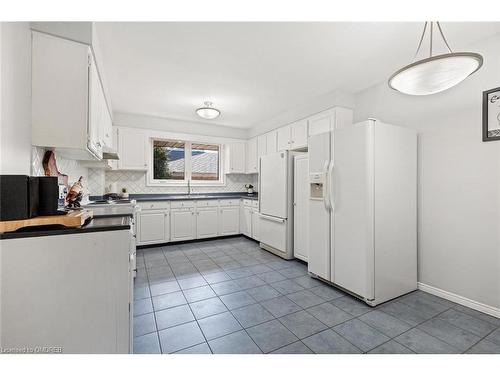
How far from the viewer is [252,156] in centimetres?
523

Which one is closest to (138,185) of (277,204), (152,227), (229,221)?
(152,227)

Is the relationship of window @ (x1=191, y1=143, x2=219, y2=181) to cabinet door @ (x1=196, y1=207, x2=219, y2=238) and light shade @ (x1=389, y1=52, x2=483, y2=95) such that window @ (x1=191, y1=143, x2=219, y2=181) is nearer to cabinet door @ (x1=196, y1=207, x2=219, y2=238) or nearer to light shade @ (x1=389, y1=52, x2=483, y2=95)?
cabinet door @ (x1=196, y1=207, x2=219, y2=238)

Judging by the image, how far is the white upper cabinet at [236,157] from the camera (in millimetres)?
5211

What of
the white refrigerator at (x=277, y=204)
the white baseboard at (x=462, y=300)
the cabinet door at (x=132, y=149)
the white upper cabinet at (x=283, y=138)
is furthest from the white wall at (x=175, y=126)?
the white baseboard at (x=462, y=300)

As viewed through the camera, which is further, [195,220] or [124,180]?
[195,220]

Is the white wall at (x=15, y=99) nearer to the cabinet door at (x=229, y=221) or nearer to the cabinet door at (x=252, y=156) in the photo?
the cabinet door at (x=229, y=221)

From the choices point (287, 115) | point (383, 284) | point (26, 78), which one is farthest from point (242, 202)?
point (26, 78)

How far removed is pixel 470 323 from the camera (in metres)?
1.90

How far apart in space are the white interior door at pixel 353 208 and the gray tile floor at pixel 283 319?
10.7 inches

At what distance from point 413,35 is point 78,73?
2.75m

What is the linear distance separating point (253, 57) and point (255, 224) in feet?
9.69

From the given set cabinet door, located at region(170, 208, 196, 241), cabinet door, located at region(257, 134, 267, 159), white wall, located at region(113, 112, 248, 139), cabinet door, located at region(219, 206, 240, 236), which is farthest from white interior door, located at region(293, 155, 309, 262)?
white wall, located at region(113, 112, 248, 139)

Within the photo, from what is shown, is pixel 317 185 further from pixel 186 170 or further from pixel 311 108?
pixel 186 170
